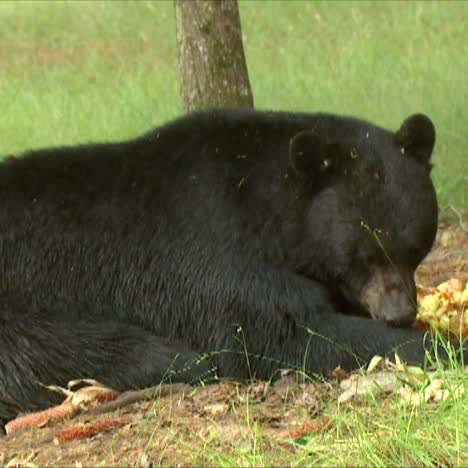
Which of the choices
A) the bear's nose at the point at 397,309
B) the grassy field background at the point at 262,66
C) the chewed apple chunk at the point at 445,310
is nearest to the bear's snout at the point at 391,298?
the bear's nose at the point at 397,309

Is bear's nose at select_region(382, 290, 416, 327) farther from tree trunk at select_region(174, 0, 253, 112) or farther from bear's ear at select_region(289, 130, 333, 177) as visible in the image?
tree trunk at select_region(174, 0, 253, 112)

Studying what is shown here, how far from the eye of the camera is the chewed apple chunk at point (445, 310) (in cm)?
534

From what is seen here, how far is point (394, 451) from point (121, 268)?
211 centimetres

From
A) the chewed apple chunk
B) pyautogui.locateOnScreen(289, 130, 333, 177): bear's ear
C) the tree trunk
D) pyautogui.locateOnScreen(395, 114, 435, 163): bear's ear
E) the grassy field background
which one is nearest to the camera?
pyautogui.locateOnScreen(289, 130, 333, 177): bear's ear

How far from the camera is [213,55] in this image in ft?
27.4

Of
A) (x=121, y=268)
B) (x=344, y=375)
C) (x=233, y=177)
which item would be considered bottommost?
(x=344, y=375)

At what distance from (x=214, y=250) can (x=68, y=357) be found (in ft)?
2.74

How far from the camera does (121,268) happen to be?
17.4 feet

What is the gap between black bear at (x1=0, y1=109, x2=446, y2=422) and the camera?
4934 mm

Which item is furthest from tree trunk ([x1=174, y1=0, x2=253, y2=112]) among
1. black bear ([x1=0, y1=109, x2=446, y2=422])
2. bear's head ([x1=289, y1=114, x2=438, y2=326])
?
bear's head ([x1=289, y1=114, x2=438, y2=326])

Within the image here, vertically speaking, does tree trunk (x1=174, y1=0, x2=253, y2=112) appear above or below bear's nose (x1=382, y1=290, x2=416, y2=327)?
above

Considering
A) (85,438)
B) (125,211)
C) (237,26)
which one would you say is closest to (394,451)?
(85,438)

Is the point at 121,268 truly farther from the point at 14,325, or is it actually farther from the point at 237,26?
the point at 237,26

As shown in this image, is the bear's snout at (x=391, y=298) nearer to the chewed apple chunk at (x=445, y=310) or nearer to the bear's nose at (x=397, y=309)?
the bear's nose at (x=397, y=309)
